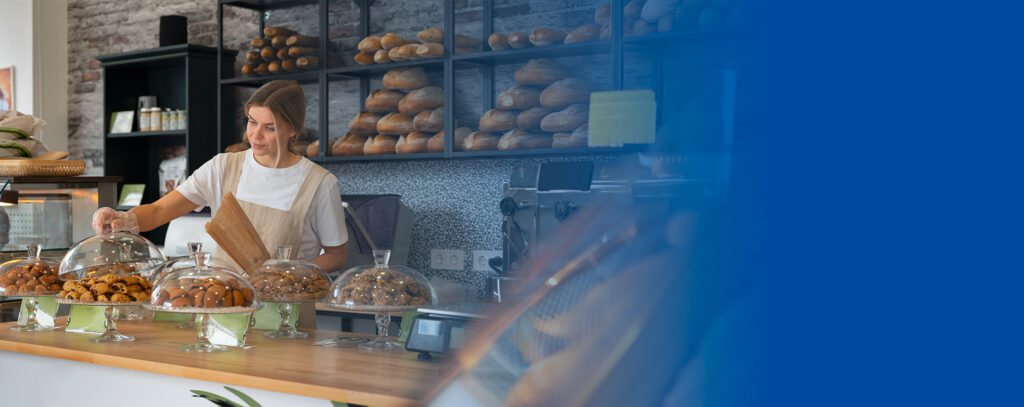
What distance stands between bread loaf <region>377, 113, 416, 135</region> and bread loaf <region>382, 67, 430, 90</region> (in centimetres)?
12

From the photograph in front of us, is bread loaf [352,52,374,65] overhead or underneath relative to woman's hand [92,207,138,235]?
overhead

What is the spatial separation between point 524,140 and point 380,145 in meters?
0.71

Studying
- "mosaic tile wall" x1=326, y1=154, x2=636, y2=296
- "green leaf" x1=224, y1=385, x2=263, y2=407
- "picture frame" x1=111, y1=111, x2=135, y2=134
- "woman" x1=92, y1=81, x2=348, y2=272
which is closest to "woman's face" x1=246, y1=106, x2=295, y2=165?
"woman" x1=92, y1=81, x2=348, y2=272

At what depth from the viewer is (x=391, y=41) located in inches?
144

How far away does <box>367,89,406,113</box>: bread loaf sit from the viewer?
12.1 ft

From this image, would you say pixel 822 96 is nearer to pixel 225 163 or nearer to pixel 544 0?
pixel 544 0

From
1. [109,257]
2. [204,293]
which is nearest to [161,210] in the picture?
[109,257]

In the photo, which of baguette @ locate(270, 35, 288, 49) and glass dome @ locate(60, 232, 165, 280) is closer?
glass dome @ locate(60, 232, 165, 280)

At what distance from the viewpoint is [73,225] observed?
2.93 meters

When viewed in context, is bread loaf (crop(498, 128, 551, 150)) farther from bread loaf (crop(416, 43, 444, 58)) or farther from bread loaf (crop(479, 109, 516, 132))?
bread loaf (crop(416, 43, 444, 58))

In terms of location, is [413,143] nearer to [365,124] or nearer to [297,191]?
[365,124]

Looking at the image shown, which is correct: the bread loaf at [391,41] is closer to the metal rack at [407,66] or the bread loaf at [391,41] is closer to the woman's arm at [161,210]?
the metal rack at [407,66]

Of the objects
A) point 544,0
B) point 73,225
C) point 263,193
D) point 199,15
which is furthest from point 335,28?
point 544,0

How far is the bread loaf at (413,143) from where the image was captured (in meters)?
3.60
